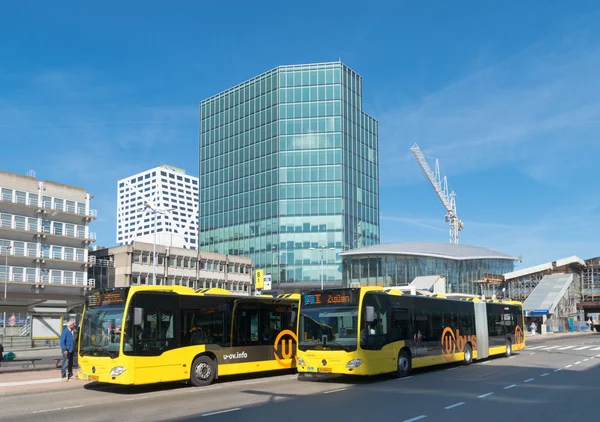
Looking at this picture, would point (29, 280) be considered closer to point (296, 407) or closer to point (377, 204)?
point (377, 204)

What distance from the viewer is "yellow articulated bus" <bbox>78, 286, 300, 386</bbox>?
17.1 meters

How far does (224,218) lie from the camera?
4173 inches

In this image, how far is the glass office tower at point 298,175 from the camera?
94625 millimetres

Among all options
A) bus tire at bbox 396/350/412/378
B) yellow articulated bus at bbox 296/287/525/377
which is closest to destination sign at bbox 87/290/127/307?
yellow articulated bus at bbox 296/287/525/377

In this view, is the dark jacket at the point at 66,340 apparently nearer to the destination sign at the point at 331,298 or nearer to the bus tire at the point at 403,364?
the destination sign at the point at 331,298

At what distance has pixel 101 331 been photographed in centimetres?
1766

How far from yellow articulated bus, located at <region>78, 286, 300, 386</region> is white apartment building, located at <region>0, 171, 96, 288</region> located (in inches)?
2353

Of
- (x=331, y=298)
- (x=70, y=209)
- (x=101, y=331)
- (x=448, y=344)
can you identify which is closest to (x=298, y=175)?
(x=70, y=209)

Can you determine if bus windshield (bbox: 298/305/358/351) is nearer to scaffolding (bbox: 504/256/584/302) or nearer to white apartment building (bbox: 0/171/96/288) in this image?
white apartment building (bbox: 0/171/96/288)

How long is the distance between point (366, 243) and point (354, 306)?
8159 cm

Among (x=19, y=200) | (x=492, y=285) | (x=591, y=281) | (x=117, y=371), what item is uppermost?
(x=19, y=200)

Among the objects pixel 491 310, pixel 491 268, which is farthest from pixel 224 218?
pixel 491 310

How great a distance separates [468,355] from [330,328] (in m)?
10.9

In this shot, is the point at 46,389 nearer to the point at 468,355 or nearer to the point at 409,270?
the point at 468,355
